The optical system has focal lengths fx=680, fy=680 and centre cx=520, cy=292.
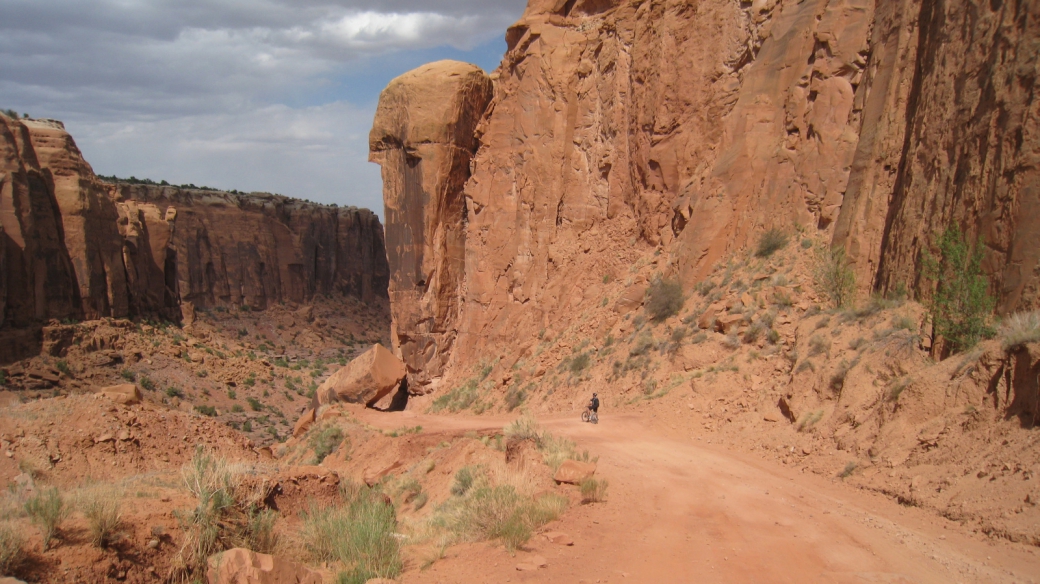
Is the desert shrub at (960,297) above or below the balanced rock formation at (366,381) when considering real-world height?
above

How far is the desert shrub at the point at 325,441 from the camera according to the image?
63.6 feet

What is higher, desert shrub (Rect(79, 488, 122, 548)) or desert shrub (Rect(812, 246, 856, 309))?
desert shrub (Rect(812, 246, 856, 309))

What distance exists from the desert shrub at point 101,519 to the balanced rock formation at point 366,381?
20.8m

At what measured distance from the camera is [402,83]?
2834cm

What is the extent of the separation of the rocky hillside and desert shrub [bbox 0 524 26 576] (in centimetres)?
2928

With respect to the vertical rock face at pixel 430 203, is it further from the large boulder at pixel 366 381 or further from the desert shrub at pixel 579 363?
the desert shrub at pixel 579 363

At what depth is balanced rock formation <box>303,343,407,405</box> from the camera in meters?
26.3

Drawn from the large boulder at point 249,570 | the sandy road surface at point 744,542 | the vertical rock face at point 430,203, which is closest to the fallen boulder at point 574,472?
the sandy road surface at point 744,542

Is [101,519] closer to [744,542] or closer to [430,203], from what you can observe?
[744,542]

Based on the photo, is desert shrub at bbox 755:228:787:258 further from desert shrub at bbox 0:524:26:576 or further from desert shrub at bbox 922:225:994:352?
desert shrub at bbox 0:524:26:576

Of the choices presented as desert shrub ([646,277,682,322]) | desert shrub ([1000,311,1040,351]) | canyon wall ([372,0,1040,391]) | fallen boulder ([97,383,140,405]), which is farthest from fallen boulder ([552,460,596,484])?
fallen boulder ([97,383,140,405])

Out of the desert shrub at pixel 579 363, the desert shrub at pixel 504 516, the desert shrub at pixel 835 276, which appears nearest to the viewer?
the desert shrub at pixel 504 516

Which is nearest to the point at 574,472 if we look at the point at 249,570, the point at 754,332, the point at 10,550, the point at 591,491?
the point at 591,491

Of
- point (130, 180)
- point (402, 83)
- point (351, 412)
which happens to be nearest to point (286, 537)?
point (351, 412)
